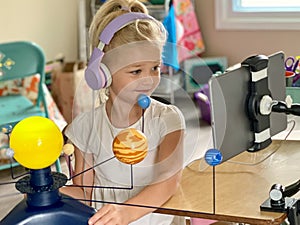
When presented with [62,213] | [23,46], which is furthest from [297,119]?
[23,46]

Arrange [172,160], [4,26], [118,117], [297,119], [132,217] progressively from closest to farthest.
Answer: [132,217] < [172,160] < [118,117] < [297,119] < [4,26]

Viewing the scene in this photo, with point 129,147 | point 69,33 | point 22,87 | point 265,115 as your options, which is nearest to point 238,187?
point 265,115

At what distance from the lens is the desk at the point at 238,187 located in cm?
148

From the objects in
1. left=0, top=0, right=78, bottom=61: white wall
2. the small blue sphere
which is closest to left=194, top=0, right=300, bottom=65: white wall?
left=0, top=0, right=78, bottom=61: white wall

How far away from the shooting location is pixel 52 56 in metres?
4.84

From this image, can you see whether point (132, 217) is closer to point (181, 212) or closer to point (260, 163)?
point (181, 212)

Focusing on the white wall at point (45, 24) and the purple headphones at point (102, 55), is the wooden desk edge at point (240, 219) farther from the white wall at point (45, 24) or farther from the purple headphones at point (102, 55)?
the white wall at point (45, 24)

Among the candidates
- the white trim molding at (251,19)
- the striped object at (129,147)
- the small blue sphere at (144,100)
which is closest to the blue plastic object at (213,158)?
the striped object at (129,147)

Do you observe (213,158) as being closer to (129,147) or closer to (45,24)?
(129,147)

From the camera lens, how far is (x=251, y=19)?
4664 millimetres

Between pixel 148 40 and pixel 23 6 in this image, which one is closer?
pixel 148 40

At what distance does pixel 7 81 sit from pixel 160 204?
2.62 meters

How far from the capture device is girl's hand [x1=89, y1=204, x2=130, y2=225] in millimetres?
1215

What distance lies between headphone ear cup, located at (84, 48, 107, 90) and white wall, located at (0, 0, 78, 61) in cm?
310
